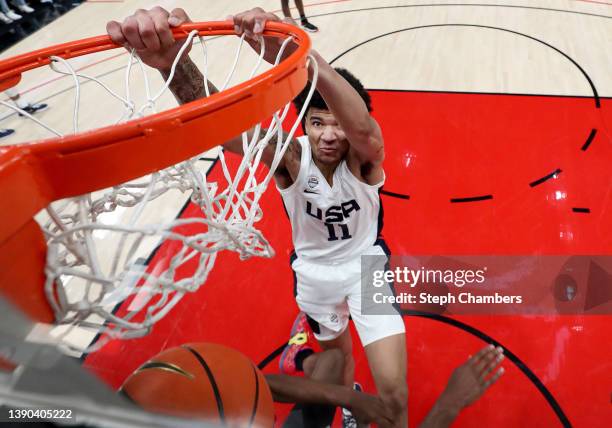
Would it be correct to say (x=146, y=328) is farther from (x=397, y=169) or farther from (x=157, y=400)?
(x=397, y=169)

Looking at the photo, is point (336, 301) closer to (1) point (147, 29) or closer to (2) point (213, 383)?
(2) point (213, 383)

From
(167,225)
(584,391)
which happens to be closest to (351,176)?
(167,225)

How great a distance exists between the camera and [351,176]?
5.78ft

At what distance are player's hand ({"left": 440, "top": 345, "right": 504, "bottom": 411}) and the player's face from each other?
0.96 m

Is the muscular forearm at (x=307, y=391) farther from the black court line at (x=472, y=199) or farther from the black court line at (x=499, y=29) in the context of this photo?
the black court line at (x=499, y=29)

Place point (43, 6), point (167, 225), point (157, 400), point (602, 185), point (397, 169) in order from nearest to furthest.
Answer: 1. point (167, 225)
2. point (157, 400)
3. point (602, 185)
4. point (397, 169)
5. point (43, 6)

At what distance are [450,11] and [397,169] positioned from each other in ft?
10.8

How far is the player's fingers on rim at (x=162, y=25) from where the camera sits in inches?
54.2

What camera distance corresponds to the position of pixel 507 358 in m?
2.10

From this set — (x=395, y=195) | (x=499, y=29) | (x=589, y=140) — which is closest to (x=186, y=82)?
(x=395, y=195)

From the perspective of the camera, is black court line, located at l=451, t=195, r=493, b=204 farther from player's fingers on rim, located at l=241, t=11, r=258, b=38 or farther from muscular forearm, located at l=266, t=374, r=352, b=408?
player's fingers on rim, located at l=241, t=11, r=258, b=38

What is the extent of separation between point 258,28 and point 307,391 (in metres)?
1.27

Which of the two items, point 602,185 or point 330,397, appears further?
point 602,185

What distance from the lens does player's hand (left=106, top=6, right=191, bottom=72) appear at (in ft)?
4.46
